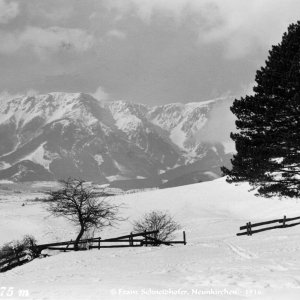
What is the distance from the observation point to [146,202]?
10900 centimetres

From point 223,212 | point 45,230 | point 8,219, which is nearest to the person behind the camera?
point 45,230

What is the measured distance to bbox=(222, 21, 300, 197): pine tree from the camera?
2158 centimetres

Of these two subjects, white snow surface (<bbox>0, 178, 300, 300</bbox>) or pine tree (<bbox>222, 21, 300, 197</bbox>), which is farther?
pine tree (<bbox>222, 21, 300, 197</bbox>)

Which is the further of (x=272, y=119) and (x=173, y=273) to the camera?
(x=272, y=119)

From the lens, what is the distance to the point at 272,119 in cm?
2239

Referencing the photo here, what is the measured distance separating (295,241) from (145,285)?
14.7 m

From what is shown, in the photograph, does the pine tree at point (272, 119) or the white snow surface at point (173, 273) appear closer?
the white snow surface at point (173, 273)

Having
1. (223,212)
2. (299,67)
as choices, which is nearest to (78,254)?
(299,67)

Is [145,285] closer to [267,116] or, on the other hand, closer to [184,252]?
[184,252]

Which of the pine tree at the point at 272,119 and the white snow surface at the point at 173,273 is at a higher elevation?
the pine tree at the point at 272,119

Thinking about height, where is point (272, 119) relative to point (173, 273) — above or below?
above

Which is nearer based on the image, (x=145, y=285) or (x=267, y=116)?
(x=145, y=285)

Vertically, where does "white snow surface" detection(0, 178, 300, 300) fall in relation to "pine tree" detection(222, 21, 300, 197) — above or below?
below

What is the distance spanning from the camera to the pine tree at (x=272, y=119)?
2158 cm
